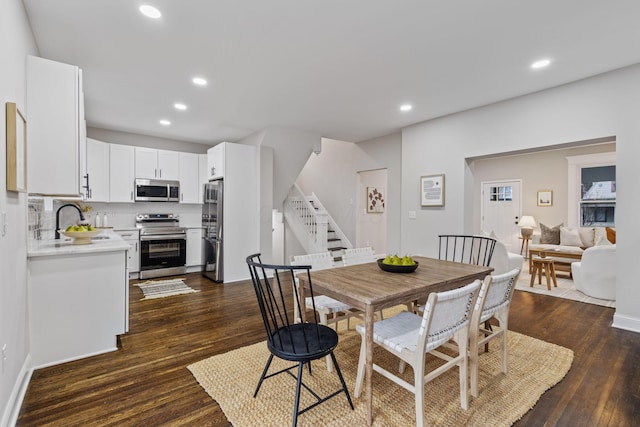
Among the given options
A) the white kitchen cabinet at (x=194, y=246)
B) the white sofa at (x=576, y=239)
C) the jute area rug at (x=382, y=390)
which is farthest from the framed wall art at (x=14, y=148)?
the white sofa at (x=576, y=239)

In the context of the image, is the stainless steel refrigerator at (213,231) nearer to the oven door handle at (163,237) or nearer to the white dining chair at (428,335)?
the oven door handle at (163,237)

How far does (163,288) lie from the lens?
459 cm

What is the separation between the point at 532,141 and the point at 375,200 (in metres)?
3.75

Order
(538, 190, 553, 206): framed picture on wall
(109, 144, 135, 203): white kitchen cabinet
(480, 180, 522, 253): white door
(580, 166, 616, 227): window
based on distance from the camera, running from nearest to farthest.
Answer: (109, 144, 135, 203): white kitchen cabinet, (580, 166, 616, 227): window, (538, 190, 553, 206): framed picture on wall, (480, 180, 522, 253): white door

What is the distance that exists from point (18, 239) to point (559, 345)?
14.4 ft

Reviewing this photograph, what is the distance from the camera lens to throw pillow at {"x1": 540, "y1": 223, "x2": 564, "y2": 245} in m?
6.32

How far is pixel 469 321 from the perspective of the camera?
1.84 m

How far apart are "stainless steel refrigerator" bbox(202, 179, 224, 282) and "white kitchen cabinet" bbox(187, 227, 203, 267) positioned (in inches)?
10.3

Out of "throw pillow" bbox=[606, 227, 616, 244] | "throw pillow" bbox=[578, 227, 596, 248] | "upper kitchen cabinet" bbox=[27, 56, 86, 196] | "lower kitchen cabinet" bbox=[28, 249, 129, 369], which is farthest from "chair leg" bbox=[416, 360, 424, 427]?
"throw pillow" bbox=[578, 227, 596, 248]

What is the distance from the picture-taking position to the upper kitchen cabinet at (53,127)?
2.21 m

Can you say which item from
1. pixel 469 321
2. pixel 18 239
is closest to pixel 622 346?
pixel 469 321

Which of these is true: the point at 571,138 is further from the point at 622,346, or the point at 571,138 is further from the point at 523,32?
the point at 622,346

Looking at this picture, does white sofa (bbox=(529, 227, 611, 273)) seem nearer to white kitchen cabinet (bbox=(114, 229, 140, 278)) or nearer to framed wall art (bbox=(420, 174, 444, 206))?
framed wall art (bbox=(420, 174, 444, 206))

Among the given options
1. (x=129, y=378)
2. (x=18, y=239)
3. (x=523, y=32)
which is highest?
(x=523, y=32)
